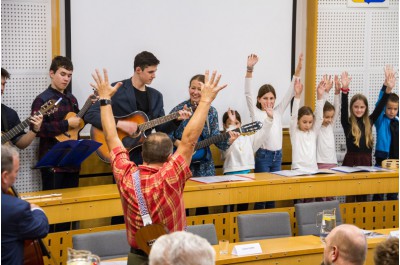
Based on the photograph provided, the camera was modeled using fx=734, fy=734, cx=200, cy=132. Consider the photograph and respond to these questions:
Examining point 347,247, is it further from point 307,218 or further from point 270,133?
point 270,133

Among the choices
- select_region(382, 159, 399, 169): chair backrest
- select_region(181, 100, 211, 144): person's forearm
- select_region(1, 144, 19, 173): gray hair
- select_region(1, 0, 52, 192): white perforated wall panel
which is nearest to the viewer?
select_region(1, 144, 19, 173): gray hair

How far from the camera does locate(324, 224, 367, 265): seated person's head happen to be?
13.4 ft

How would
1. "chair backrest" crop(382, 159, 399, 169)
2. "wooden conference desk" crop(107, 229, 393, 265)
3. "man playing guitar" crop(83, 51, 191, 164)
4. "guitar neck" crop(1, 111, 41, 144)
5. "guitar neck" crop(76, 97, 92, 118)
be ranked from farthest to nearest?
"chair backrest" crop(382, 159, 399, 169)
"man playing guitar" crop(83, 51, 191, 164)
"guitar neck" crop(76, 97, 92, 118)
"guitar neck" crop(1, 111, 41, 144)
"wooden conference desk" crop(107, 229, 393, 265)

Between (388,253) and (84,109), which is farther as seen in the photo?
(84,109)

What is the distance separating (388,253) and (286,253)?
1.79 m

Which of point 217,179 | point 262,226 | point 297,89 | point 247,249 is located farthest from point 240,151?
point 247,249

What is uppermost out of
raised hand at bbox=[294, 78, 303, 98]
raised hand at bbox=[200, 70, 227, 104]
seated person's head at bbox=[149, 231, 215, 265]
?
raised hand at bbox=[294, 78, 303, 98]

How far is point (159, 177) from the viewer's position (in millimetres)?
4301

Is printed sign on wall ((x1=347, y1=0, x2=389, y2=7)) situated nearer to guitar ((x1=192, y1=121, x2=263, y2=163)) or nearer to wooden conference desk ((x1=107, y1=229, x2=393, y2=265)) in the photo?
guitar ((x1=192, y1=121, x2=263, y2=163))

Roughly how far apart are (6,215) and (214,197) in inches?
140

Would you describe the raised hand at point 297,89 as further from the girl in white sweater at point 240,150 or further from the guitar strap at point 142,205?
the guitar strap at point 142,205

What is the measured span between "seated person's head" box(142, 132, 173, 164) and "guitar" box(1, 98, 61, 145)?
264 centimetres

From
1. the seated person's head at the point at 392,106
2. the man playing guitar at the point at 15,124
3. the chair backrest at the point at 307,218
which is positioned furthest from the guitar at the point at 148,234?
the seated person's head at the point at 392,106

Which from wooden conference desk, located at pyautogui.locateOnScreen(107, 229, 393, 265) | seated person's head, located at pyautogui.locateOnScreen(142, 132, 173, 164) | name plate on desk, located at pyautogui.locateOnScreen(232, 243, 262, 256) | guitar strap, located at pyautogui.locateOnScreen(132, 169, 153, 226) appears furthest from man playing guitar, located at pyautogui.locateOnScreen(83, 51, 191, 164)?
guitar strap, located at pyautogui.locateOnScreen(132, 169, 153, 226)
